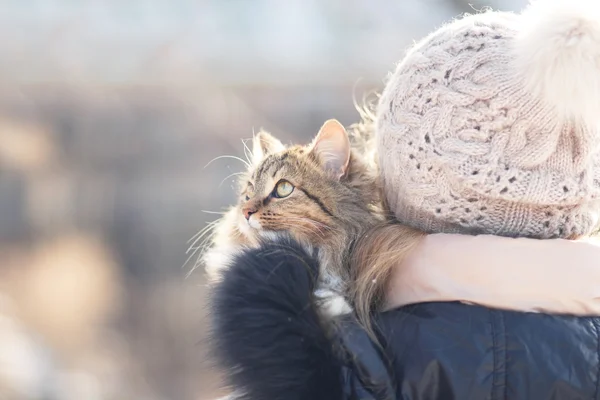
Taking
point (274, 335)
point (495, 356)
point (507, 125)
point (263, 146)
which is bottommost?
point (495, 356)

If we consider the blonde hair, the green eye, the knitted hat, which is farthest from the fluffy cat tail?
the green eye

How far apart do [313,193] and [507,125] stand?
1.39 feet

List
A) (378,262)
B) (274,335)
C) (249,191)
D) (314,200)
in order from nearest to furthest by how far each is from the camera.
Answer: (274,335) < (378,262) < (314,200) < (249,191)

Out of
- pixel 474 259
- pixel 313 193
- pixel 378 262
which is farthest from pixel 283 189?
pixel 474 259

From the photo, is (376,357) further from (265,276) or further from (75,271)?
(75,271)

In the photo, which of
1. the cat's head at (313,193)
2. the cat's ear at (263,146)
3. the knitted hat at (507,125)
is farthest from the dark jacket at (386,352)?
the cat's ear at (263,146)

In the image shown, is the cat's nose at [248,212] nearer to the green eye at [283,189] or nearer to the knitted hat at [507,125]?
the green eye at [283,189]

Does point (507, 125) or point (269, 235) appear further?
point (269, 235)

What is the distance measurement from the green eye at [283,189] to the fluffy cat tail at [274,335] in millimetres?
379

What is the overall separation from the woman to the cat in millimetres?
155

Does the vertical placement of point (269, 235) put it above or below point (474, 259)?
above

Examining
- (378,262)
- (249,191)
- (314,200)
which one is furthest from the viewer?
(249,191)

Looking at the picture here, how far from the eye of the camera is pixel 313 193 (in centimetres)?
120

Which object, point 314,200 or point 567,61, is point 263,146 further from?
point 567,61
